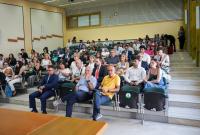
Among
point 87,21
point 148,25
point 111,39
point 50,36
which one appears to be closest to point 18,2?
point 50,36

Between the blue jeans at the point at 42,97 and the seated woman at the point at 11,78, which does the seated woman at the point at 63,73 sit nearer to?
the blue jeans at the point at 42,97

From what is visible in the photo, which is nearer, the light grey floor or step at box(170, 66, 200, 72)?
the light grey floor

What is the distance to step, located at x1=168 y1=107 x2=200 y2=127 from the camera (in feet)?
12.9

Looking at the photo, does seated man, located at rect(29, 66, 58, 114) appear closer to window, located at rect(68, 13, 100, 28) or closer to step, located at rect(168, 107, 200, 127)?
step, located at rect(168, 107, 200, 127)

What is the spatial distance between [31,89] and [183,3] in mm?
9121

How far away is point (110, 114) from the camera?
4.75m

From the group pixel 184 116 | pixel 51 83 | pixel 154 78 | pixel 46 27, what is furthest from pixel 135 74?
pixel 46 27

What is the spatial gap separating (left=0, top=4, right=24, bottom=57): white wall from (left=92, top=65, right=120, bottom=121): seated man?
24.9 feet

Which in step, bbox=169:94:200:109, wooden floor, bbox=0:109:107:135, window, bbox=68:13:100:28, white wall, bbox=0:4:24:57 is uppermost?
window, bbox=68:13:100:28

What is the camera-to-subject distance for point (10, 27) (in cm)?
1084

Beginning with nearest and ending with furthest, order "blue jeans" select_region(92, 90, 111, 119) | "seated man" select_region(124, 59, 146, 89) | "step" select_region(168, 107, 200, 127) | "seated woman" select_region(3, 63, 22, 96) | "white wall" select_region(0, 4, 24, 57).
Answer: "step" select_region(168, 107, 200, 127)
"blue jeans" select_region(92, 90, 111, 119)
"seated man" select_region(124, 59, 146, 89)
"seated woman" select_region(3, 63, 22, 96)
"white wall" select_region(0, 4, 24, 57)

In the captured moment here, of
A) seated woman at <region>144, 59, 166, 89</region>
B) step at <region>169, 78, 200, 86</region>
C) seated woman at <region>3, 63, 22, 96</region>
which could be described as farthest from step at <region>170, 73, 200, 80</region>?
seated woman at <region>3, 63, 22, 96</region>

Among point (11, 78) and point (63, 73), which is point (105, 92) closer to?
point (63, 73)

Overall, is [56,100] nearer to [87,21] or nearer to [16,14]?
[16,14]
